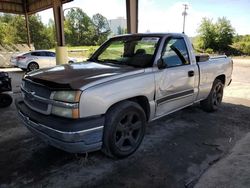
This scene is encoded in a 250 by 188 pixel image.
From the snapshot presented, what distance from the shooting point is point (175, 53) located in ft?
14.6

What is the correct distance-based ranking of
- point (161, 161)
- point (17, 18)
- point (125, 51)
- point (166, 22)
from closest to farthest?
1. point (161, 161)
2. point (125, 51)
3. point (17, 18)
4. point (166, 22)

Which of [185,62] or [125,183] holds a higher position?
[185,62]

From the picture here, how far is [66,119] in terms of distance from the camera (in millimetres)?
2936

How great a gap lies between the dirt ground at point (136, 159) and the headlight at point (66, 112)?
81 centimetres

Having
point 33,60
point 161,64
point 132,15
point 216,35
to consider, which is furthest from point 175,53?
point 216,35

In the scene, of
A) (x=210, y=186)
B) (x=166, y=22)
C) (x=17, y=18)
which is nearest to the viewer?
(x=210, y=186)

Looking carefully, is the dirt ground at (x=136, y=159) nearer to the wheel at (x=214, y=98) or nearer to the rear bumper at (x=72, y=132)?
the rear bumper at (x=72, y=132)

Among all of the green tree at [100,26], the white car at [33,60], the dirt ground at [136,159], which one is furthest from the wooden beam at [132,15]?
the green tree at [100,26]

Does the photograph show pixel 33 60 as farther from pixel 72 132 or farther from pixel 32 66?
pixel 72 132

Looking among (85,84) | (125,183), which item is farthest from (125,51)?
(125,183)

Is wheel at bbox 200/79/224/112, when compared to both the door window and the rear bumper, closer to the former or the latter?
the door window

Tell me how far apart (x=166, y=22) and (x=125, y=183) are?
53.0 metres

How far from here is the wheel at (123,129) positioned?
10.6ft

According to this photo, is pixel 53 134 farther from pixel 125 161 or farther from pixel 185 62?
pixel 185 62
